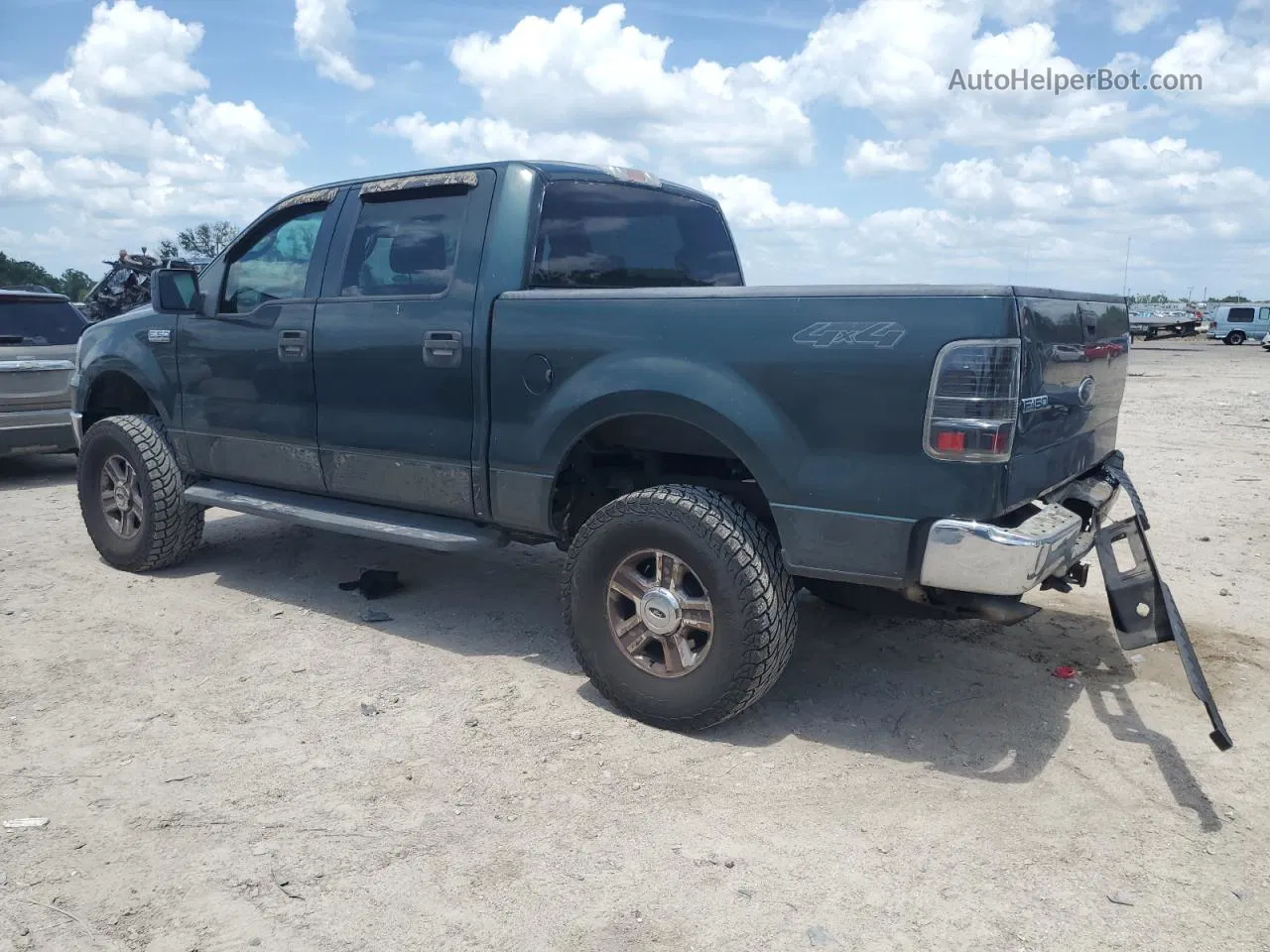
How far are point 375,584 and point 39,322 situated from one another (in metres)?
5.62

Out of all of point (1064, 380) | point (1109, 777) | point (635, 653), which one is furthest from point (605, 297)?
point (1109, 777)

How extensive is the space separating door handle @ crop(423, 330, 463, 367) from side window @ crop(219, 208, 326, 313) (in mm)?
1019

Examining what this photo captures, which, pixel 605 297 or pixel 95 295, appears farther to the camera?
pixel 95 295

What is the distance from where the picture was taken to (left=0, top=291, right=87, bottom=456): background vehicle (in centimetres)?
839

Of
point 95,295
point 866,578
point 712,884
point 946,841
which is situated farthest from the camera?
point 95,295

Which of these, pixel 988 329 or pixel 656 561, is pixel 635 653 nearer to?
pixel 656 561

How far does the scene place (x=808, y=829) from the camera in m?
3.09

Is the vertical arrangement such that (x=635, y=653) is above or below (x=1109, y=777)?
above

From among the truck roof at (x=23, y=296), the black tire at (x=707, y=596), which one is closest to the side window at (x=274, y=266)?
the black tire at (x=707, y=596)

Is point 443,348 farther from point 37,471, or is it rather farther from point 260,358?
point 37,471

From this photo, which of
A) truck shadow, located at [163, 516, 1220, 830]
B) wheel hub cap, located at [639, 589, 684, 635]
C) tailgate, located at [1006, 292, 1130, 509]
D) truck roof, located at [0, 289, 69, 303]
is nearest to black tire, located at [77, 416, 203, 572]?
truck shadow, located at [163, 516, 1220, 830]

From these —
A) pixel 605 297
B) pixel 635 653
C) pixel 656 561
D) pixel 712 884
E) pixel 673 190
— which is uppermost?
pixel 673 190

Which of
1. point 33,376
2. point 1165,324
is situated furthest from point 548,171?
point 1165,324

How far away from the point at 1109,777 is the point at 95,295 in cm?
1688
